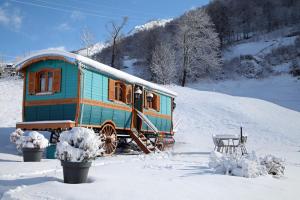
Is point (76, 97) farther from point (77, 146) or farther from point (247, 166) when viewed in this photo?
point (247, 166)

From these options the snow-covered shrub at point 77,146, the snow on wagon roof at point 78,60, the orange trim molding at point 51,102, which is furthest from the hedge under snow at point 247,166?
the snow on wagon roof at point 78,60

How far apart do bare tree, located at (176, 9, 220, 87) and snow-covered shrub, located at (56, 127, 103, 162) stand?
31132 mm

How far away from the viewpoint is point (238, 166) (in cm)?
822

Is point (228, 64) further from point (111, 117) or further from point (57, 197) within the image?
point (57, 197)

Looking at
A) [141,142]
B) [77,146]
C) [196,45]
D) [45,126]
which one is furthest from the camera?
[196,45]

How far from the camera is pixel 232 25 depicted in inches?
2237

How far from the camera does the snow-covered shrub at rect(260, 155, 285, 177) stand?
29.0ft

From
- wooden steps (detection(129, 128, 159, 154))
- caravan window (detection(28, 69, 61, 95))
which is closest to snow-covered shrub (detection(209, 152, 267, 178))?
wooden steps (detection(129, 128, 159, 154))

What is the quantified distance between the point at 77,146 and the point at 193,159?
6.78 metres

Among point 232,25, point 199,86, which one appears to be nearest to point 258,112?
point 199,86

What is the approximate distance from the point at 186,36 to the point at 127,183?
34.3 metres

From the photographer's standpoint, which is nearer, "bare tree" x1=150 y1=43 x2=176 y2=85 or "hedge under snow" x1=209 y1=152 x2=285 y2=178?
"hedge under snow" x1=209 y1=152 x2=285 y2=178

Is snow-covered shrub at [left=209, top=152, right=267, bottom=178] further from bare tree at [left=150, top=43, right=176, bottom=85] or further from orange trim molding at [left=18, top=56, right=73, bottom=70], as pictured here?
bare tree at [left=150, top=43, right=176, bottom=85]

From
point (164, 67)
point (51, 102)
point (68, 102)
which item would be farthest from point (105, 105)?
point (164, 67)
